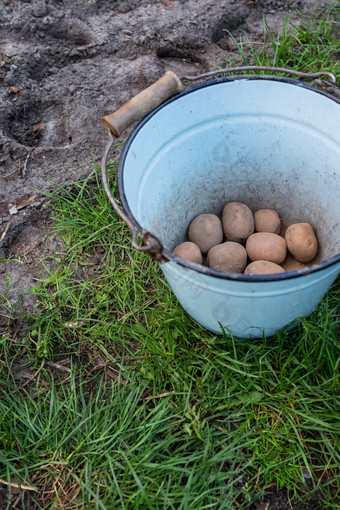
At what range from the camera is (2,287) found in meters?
1.84

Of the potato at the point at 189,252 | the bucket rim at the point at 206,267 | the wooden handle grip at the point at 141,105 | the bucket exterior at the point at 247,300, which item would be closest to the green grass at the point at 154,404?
the bucket exterior at the point at 247,300

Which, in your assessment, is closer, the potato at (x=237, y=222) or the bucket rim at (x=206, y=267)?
the bucket rim at (x=206, y=267)

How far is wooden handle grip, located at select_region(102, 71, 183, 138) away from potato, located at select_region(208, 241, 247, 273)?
1.73 ft

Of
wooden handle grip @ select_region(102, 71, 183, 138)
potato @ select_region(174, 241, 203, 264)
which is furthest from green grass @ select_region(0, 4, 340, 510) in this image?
wooden handle grip @ select_region(102, 71, 183, 138)

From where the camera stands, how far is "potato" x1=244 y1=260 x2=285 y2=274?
156cm

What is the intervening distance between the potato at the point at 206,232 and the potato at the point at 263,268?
0.21 m

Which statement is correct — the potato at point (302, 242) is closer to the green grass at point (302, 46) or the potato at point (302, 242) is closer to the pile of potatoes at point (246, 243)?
the pile of potatoes at point (246, 243)

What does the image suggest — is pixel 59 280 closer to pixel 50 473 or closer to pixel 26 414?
pixel 26 414

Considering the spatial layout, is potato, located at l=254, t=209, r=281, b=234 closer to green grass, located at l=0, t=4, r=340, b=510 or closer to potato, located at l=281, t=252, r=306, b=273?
potato, located at l=281, t=252, r=306, b=273

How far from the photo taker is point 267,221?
5.90ft

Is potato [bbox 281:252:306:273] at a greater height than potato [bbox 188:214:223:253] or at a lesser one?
lesser

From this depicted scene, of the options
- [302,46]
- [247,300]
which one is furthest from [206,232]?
[302,46]

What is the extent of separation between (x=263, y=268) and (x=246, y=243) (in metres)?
0.21

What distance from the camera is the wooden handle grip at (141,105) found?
1379 mm
